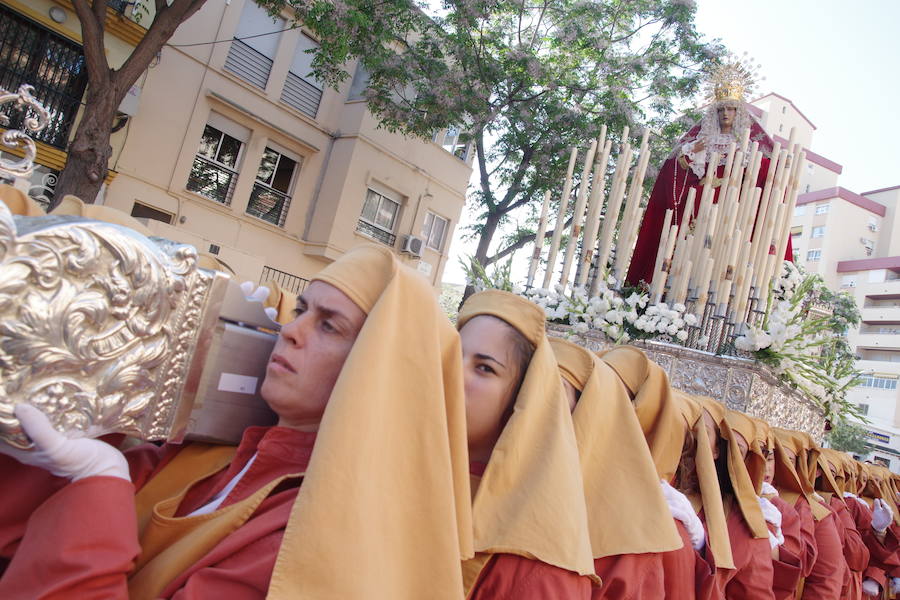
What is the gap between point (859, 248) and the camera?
137 feet

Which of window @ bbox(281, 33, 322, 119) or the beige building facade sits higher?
window @ bbox(281, 33, 322, 119)

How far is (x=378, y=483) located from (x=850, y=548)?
18.3 ft

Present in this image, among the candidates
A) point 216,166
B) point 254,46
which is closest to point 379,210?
point 216,166

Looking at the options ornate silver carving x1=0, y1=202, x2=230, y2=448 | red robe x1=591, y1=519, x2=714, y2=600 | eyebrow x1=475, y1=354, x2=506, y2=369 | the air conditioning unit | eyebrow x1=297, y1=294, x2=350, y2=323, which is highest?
the air conditioning unit

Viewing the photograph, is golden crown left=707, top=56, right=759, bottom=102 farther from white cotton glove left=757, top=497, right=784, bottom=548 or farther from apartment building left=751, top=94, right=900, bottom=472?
apartment building left=751, top=94, right=900, bottom=472

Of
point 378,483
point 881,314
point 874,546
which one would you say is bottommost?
point 874,546

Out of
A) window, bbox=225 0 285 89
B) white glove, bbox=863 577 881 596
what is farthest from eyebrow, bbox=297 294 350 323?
window, bbox=225 0 285 89

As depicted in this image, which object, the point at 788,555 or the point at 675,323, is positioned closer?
the point at 788,555

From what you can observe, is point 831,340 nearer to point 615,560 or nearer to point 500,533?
point 615,560

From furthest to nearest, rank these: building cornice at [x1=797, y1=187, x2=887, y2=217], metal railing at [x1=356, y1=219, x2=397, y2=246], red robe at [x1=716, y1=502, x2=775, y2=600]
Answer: building cornice at [x1=797, y1=187, x2=887, y2=217] < metal railing at [x1=356, y1=219, x2=397, y2=246] < red robe at [x1=716, y1=502, x2=775, y2=600]

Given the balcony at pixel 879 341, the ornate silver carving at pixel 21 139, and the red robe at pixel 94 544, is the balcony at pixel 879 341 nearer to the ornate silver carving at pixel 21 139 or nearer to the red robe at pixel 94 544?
the red robe at pixel 94 544

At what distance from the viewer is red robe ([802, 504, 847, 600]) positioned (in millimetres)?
4035

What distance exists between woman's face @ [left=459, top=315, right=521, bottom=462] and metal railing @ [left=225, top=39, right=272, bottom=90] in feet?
43.2

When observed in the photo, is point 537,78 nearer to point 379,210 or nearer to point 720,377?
point 379,210
